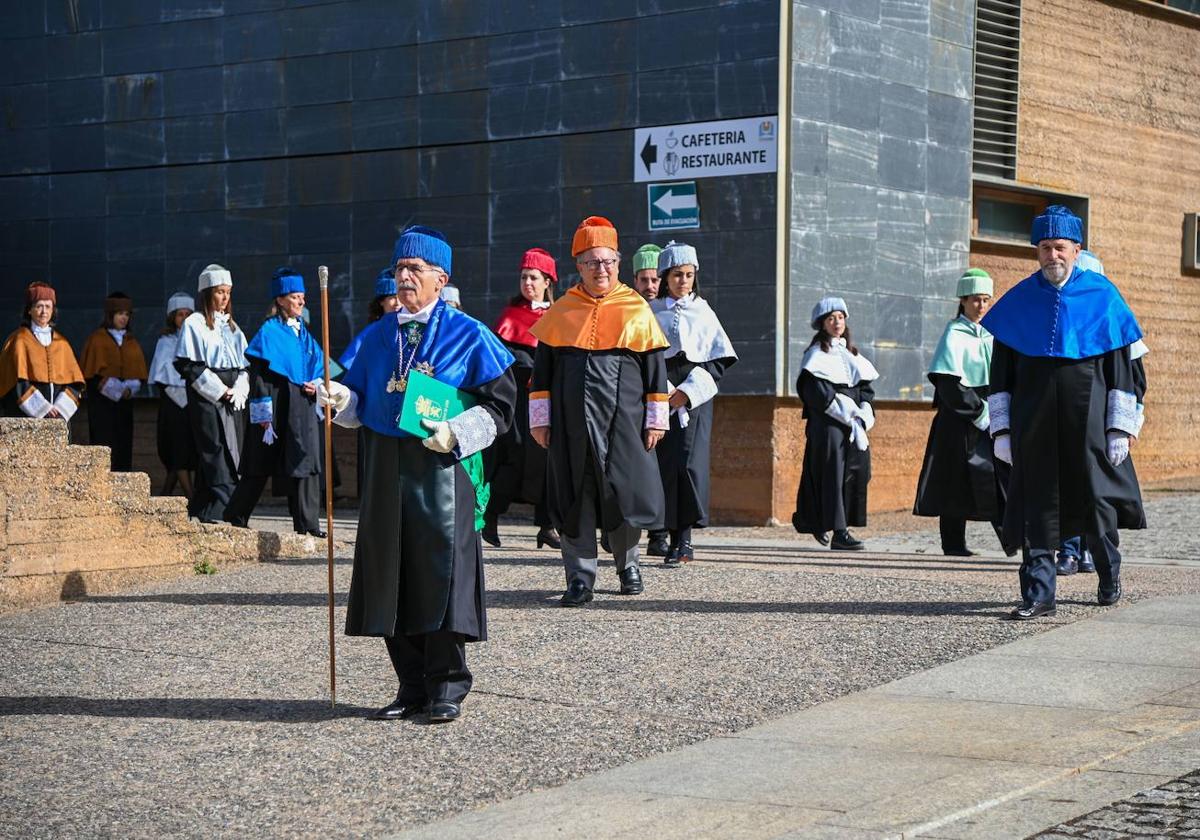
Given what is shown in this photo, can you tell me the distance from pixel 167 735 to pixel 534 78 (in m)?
11.1

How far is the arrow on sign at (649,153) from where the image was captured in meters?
16.1

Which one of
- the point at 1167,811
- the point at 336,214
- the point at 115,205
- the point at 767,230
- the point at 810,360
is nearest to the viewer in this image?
the point at 1167,811

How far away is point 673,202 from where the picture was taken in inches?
630

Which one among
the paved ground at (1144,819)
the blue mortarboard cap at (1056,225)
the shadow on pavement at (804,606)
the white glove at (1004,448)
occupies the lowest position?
the paved ground at (1144,819)

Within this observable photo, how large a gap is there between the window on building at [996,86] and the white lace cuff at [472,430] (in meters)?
11.4

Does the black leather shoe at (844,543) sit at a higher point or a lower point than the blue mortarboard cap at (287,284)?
lower

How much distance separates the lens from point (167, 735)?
6.60 m

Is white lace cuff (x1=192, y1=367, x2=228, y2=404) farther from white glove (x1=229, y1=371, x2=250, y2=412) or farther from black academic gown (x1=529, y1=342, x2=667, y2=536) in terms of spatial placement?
black academic gown (x1=529, y1=342, x2=667, y2=536)

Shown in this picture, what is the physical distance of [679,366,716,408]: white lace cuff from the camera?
38.5 ft

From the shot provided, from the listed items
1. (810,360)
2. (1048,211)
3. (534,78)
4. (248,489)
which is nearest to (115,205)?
(534,78)

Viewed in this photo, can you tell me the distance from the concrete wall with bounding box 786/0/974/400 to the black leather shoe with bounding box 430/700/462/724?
364 inches

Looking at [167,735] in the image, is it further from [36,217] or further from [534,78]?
[36,217]

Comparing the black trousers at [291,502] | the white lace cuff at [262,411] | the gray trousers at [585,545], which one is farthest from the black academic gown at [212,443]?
the gray trousers at [585,545]

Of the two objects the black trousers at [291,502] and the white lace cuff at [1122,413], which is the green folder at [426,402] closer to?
the white lace cuff at [1122,413]
